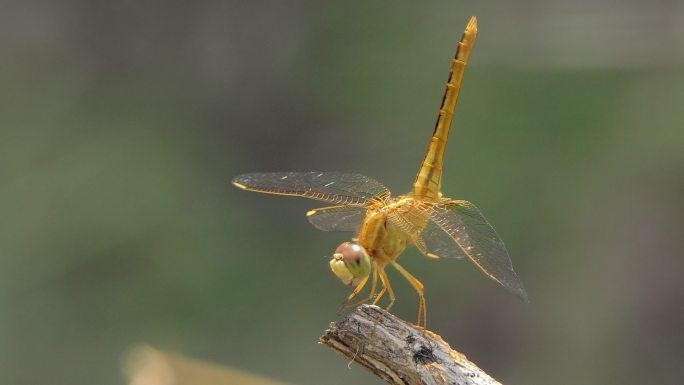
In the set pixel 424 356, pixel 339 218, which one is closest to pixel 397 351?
pixel 424 356

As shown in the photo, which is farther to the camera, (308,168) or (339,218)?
(308,168)

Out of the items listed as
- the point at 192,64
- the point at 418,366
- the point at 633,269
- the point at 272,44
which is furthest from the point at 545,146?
the point at 418,366

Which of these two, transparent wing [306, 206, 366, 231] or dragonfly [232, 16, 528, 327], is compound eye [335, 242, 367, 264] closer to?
dragonfly [232, 16, 528, 327]

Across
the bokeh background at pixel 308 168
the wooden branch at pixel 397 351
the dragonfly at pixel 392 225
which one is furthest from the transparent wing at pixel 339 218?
the bokeh background at pixel 308 168

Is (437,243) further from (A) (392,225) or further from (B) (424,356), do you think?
(B) (424,356)

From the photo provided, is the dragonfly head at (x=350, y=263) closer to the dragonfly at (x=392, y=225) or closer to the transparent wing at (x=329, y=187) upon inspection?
the dragonfly at (x=392, y=225)

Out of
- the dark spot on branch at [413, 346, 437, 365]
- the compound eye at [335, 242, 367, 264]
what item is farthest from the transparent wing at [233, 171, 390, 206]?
the dark spot on branch at [413, 346, 437, 365]

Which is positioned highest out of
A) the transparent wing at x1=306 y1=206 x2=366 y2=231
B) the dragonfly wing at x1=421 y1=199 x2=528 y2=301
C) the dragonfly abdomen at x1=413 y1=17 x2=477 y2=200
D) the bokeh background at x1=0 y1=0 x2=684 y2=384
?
the dragonfly abdomen at x1=413 y1=17 x2=477 y2=200

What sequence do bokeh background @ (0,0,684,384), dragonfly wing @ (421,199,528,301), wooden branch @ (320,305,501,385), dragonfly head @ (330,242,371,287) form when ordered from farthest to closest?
bokeh background @ (0,0,684,384), dragonfly wing @ (421,199,528,301), dragonfly head @ (330,242,371,287), wooden branch @ (320,305,501,385)
